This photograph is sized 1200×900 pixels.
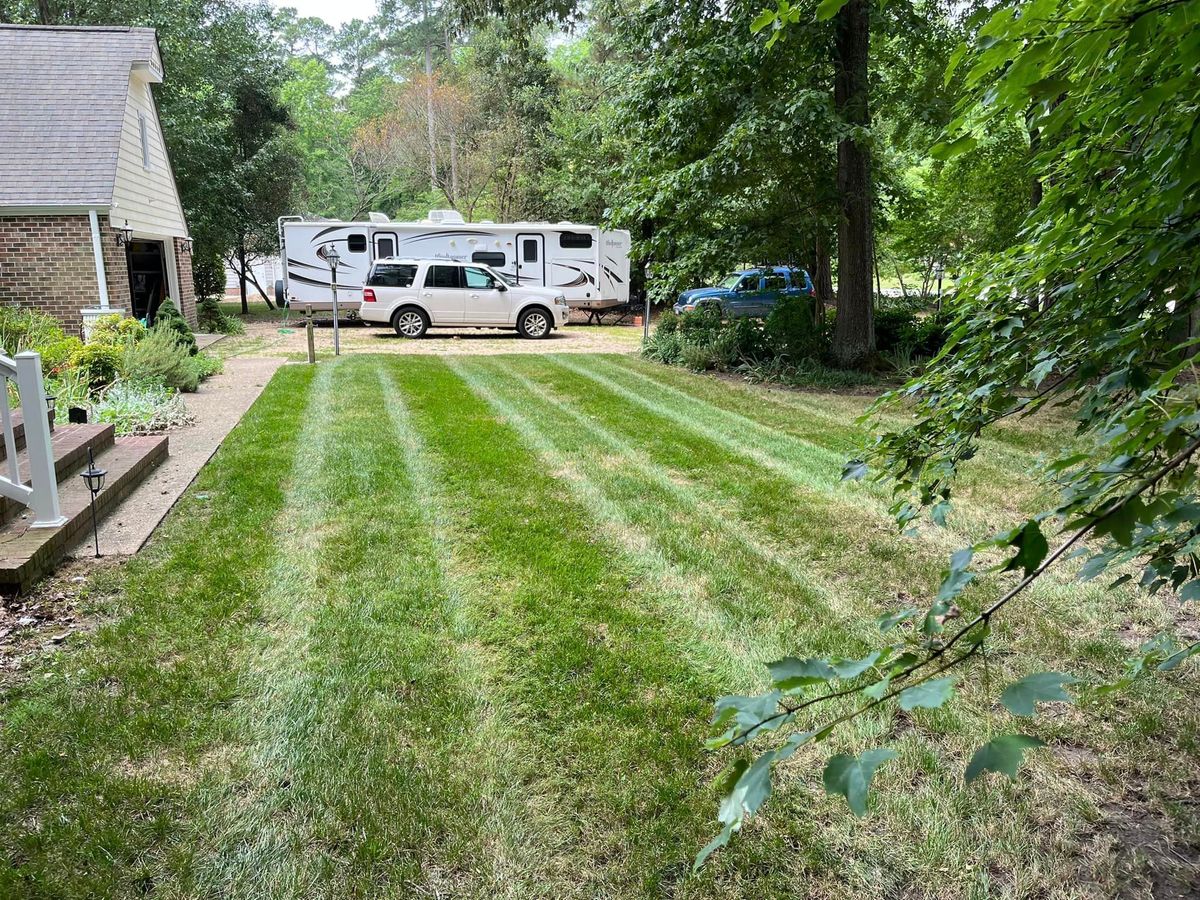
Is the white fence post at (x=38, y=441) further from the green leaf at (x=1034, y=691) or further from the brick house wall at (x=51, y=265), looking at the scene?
the brick house wall at (x=51, y=265)

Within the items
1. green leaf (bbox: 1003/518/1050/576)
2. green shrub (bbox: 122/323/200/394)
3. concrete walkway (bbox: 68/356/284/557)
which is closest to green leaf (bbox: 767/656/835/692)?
green leaf (bbox: 1003/518/1050/576)

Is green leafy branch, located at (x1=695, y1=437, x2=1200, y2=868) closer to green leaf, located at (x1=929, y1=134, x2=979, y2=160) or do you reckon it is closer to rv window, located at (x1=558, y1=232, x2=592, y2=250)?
green leaf, located at (x1=929, y1=134, x2=979, y2=160)

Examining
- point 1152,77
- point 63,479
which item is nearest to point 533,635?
point 1152,77

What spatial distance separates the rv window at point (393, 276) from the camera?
54.2ft

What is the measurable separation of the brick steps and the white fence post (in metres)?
0.08

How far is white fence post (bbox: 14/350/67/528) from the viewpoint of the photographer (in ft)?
12.7

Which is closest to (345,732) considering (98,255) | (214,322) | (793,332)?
(793,332)

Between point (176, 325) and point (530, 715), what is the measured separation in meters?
10.7

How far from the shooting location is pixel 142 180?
14516 mm

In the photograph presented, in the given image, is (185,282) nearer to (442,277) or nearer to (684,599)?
(442,277)

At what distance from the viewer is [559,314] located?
16.9 metres

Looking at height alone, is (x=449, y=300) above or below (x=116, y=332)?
above

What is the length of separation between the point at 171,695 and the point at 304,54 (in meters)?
54.9

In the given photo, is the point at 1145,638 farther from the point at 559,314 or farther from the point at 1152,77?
the point at 559,314
